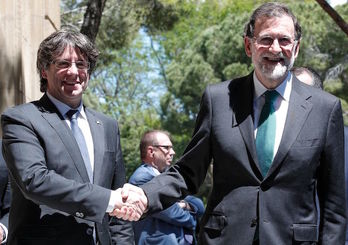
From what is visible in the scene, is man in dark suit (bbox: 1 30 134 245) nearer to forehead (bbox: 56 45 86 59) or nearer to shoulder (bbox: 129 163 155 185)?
forehead (bbox: 56 45 86 59)

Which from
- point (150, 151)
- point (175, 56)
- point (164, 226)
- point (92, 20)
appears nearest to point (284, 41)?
point (164, 226)

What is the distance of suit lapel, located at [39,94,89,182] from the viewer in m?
4.68

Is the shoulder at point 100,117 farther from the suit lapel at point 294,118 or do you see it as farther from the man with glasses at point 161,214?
the man with glasses at point 161,214

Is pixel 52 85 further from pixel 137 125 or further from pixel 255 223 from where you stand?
pixel 137 125

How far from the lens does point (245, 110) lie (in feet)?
15.0

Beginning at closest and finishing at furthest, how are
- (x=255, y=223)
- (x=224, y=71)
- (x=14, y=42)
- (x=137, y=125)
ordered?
(x=255, y=223), (x=14, y=42), (x=224, y=71), (x=137, y=125)

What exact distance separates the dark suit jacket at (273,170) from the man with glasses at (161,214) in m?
3.42

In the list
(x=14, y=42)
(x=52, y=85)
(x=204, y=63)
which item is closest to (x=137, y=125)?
(x=204, y=63)

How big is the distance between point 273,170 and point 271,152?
0.37 ft

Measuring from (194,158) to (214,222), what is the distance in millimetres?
397

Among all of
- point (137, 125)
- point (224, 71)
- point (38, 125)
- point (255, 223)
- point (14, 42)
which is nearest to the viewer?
point (255, 223)

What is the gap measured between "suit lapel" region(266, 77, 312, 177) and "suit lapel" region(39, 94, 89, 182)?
1.12m

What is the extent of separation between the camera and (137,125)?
145ft

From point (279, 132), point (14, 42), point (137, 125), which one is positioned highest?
point (279, 132)
